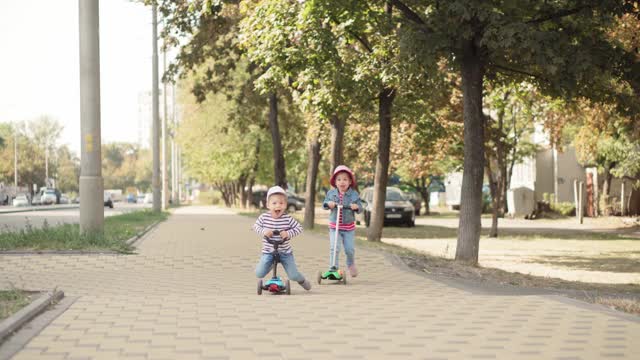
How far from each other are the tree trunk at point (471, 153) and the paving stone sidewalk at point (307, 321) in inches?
138

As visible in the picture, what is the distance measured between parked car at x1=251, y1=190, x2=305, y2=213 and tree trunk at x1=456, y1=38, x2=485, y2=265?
4603 cm

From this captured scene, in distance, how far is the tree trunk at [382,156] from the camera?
2248 cm

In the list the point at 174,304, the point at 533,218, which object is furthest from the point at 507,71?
the point at 533,218

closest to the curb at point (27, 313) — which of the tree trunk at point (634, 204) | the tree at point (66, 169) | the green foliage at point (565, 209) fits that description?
the tree trunk at point (634, 204)

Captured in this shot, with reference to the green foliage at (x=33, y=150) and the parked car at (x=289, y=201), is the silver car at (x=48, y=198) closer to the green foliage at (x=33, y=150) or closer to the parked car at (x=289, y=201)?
the green foliage at (x=33, y=150)

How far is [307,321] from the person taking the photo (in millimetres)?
8281

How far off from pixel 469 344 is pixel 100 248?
1042 cm

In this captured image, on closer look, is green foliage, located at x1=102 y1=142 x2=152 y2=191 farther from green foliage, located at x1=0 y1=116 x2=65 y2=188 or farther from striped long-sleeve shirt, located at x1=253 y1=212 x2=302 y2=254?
striped long-sleeve shirt, located at x1=253 y1=212 x2=302 y2=254

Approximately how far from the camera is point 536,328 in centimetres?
780

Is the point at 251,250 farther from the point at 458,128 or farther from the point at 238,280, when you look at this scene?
the point at 458,128

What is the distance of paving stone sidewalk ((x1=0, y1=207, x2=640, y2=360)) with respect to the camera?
22.2 ft

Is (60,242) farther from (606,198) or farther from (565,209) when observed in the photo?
(565,209)

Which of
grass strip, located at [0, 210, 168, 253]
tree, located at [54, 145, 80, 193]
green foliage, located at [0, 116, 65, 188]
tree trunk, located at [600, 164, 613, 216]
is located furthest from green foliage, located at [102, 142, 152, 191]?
grass strip, located at [0, 210, 168, 253]

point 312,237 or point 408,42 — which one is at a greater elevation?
point 408,42
